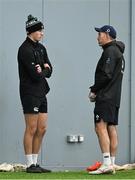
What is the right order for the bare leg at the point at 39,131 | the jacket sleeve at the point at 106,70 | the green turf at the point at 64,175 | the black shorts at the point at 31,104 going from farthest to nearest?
the bare leg at the point at 39,131
the black shorts at the point at 31,104
the jacket sleeve at the point at 106,70
the green turf at the point at 64,175

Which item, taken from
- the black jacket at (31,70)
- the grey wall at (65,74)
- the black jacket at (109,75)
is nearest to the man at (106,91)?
the black jacket at (109,75)

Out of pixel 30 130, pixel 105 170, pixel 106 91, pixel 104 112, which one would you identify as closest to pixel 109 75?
pixel 106 91

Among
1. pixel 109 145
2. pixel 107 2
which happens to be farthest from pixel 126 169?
pixel 107 2

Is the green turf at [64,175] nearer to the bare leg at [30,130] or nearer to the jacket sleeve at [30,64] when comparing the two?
the bare leg at [30,130]

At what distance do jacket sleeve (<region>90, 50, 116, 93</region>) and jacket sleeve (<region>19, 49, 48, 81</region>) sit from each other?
0.70 m

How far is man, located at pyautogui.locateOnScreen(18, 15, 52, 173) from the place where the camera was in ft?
29.8

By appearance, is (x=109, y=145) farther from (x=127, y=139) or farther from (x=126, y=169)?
(x=127, y=139)

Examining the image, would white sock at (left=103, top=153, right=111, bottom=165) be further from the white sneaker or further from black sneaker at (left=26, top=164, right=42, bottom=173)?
black sneaker at (left=26, top=164, right=42, bottom=173)

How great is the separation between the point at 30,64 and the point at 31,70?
8 cm

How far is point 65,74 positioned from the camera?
10383 mm

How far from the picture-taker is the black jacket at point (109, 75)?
8797 mm

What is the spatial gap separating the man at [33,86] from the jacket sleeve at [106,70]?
69 centimetres

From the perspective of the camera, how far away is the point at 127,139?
10.6 m

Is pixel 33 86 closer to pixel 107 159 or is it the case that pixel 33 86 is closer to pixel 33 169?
Answer: pixel 33 169
